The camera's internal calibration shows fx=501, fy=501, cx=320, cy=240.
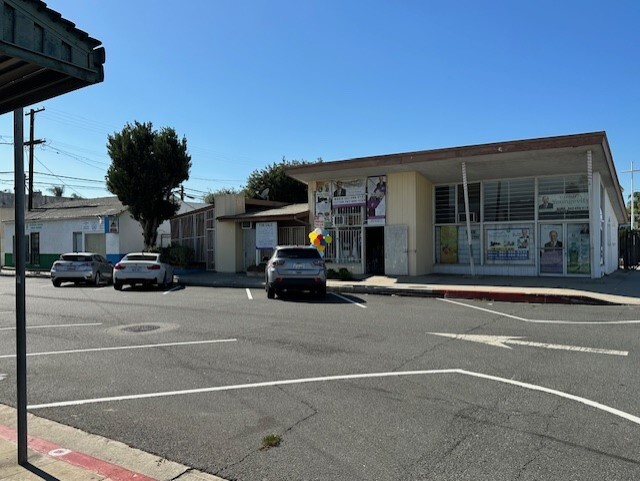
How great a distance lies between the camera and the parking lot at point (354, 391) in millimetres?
3914

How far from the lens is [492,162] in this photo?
18219 mm

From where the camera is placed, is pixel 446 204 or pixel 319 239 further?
pixel 446 204

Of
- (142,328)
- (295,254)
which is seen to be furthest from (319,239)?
(142,328)

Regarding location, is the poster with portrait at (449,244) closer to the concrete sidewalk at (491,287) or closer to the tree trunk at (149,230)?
the concrete sidewalk at (491,287)

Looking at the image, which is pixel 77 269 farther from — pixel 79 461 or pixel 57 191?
pixel 57 191

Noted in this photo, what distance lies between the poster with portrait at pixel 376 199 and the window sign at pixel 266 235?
4540mm

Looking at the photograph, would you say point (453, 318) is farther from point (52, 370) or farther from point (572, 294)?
point (52, 370)

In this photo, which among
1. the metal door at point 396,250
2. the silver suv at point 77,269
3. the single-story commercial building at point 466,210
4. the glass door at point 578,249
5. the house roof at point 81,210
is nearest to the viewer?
the single-story commercial building at point 466,210

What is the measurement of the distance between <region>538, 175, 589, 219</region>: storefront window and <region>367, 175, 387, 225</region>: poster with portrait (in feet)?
20.1

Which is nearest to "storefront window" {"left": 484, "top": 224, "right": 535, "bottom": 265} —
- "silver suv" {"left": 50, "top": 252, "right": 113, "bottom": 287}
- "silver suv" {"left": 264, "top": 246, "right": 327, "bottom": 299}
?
"silver suv" {"left": 264, "top": 246, "right": 327, "bottom": 299}

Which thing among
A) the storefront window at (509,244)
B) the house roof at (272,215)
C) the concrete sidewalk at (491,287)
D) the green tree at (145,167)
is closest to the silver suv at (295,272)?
the concrete sidewalk at (491,287)

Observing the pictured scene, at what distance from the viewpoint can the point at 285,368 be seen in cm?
661

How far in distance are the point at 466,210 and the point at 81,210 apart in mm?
27950

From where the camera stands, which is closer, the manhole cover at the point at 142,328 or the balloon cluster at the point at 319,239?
the manhole cover at the point at 142,328
